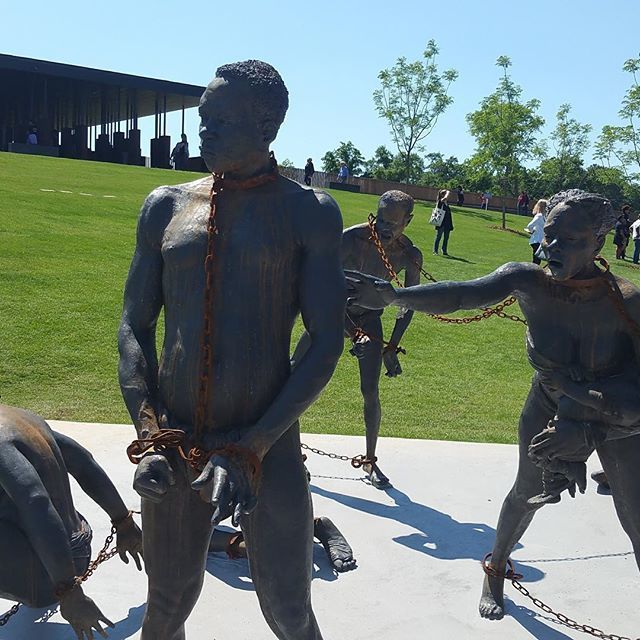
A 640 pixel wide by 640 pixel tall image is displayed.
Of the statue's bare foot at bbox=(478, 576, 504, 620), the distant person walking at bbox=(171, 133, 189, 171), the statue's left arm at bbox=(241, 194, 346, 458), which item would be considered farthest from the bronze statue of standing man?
the distant person walking at bbox=(171, 133, 189, 171)

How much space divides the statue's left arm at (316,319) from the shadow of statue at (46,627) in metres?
1.93

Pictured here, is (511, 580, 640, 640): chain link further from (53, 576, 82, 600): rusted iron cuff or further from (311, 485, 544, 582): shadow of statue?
(53, 576, 82, 600): rusted iron cuff

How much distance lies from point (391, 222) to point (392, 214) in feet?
0.23

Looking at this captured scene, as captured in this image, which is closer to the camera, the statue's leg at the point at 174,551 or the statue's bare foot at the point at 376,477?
the statue's leg at the point at 174,551

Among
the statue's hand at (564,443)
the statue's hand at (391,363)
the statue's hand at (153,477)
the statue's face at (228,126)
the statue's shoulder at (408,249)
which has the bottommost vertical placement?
the statue's hand at (391,363)

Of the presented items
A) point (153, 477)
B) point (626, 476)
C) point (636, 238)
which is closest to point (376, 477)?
point (626, 476)

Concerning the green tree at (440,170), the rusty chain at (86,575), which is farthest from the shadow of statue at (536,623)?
the green tree at (440,170)

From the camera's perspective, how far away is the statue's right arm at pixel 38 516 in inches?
Result: 130

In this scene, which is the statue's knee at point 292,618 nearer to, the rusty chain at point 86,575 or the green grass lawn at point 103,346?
the rusty chain at point 86,575

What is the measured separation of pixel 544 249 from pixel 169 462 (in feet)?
6.39

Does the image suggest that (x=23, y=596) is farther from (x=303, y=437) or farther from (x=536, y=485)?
(x=303, y=437)

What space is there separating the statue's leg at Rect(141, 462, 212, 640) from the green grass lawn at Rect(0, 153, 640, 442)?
17.6ft

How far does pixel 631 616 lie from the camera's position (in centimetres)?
446

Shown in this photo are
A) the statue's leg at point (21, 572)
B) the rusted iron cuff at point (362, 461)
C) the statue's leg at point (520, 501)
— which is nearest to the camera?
the statue's leg at point (21, 572)
